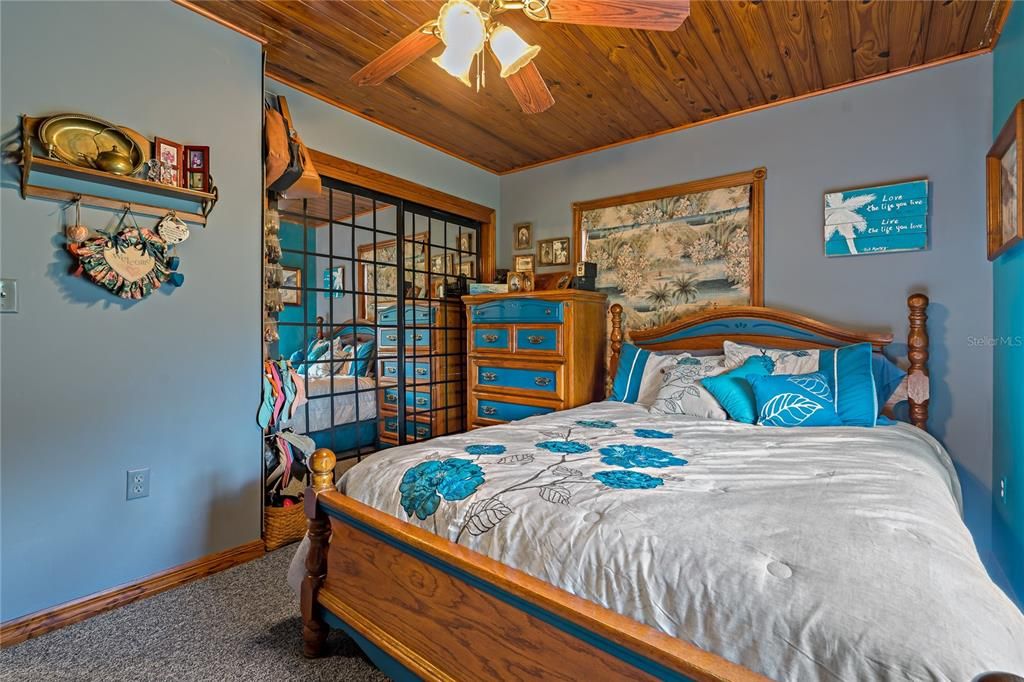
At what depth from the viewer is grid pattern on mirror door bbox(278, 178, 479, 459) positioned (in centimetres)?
291

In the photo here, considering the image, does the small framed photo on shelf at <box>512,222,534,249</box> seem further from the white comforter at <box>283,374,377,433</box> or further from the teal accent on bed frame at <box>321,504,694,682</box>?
the teal accent on bed frame at <box>321,504,694,682</box>

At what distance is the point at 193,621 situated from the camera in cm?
183

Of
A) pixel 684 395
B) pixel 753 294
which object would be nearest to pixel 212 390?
pixel 684 395

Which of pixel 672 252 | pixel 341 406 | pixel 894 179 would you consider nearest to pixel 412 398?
pixel 341 406

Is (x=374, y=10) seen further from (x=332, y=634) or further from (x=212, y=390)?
(x=332, y=634)

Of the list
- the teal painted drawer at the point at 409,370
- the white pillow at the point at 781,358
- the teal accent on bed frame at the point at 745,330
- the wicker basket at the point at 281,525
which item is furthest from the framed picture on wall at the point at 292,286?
the white pillow at the point at 781,358

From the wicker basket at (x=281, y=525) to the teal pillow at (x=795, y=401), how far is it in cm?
230

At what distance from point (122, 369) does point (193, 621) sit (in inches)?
41.6

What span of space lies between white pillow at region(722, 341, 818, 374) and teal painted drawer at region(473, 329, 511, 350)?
1.48 m

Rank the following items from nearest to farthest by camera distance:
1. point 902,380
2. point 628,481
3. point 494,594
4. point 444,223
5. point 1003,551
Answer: point 494,594 < point 628,481 < point 1003,551 < point 902,380 < point 444,223

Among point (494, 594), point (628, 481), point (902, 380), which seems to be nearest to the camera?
point (494, 594)

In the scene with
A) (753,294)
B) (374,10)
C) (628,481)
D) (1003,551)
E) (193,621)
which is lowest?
(193,621)

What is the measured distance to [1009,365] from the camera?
2.01m

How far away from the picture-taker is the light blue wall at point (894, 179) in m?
2.33
